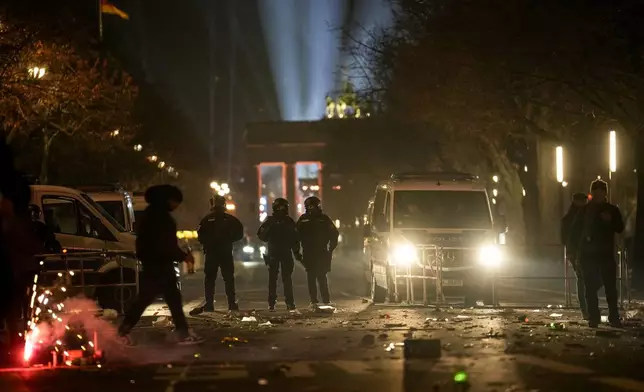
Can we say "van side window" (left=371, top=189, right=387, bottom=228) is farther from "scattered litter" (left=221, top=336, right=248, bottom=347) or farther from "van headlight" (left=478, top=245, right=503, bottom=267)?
"scattered litter" (left=221, top=336, right=248, bottom=347)

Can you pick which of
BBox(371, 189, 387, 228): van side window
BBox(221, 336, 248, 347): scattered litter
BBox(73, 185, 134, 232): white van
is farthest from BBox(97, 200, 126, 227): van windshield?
BBox(221, 336, 248, 347): scattered litter

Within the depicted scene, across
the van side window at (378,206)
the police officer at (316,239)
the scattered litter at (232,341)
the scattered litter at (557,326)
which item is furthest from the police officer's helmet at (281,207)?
the scattered litter at (557,326)

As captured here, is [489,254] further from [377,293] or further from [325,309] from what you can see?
[325,309]

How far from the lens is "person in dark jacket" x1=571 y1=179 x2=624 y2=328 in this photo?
15.1 metres

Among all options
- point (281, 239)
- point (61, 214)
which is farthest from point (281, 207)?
point (61, 214)

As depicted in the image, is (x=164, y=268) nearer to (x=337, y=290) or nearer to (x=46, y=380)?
(x=46, y=380)

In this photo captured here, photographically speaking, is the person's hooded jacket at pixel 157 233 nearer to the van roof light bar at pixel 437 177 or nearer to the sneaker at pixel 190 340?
the sneaker at pixel 190 340

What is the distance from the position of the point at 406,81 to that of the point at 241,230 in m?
18.7

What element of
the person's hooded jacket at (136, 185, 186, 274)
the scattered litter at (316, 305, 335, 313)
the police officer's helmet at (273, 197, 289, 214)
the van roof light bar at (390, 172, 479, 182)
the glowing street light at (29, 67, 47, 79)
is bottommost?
the scattered litter at (316, 305, 335, 313)

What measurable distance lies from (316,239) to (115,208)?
26.5 feet

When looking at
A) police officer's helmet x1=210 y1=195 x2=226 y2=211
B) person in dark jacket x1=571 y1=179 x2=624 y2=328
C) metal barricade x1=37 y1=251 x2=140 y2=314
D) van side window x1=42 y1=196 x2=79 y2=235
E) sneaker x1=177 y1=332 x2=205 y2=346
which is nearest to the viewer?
sneaker x1=177 y1=332 x2=205 y2=346

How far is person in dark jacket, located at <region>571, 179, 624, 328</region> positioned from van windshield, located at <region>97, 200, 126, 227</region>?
13422 mm

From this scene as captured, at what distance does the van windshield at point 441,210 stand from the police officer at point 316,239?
71.0 inches

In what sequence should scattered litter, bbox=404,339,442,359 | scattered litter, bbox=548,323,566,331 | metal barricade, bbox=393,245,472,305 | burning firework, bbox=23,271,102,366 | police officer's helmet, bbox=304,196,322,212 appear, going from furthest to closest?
metal barricade, bbox=393,245,472,305, police officer's helmet, bbox=304,196,322,212, scattered litter, bbox=548,323,566,331, burning firework, bbox=23,271,102,366, scattered litter, bbox=404,339,442,359
